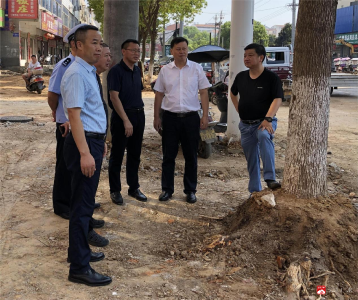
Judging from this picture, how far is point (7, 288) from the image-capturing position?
9.44 feet

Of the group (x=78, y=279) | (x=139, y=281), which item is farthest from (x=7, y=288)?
(x=139, y=281)

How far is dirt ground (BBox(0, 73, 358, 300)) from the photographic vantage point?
299 cm

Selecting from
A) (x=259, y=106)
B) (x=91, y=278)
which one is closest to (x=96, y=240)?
(x=91, y=278)

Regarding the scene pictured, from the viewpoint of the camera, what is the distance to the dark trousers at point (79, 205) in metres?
2.89

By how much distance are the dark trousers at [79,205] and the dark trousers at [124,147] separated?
178 cm

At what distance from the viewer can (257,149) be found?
4.67 m

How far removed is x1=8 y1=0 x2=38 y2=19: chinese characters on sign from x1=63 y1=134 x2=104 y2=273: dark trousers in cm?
2725

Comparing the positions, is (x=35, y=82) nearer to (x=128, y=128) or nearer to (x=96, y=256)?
(x=128, y=128)

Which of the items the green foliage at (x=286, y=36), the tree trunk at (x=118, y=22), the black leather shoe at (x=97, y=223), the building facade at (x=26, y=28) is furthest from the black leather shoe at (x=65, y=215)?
the green foliage at (x=286, y=36)

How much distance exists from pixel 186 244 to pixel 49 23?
33.6 meters

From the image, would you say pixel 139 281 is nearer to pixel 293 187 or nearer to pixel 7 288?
pixel 7 288

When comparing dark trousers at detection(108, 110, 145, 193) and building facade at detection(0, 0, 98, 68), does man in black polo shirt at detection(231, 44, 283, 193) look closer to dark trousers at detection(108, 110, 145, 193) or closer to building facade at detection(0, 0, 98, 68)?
dark trousers at detection(108, 110, 145, 193)

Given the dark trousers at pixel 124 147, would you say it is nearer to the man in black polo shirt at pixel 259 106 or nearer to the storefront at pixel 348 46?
the man in black polo shirt at pixel 259 106

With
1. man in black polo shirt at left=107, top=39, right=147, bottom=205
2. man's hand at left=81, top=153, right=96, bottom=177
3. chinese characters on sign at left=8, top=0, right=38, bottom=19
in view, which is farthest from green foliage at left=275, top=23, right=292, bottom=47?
man's hand at left=81, top=153, right=96, bottom=177
